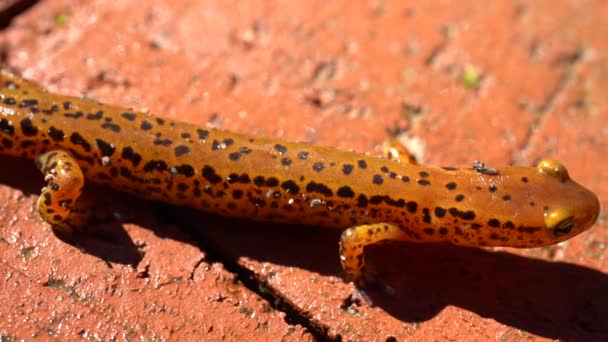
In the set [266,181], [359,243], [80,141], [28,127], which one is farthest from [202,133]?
[359,243]

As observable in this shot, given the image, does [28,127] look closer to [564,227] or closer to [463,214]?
[463,214]

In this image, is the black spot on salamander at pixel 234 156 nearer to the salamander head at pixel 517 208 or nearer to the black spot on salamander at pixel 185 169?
the black spot on salamander at pixel 185 169

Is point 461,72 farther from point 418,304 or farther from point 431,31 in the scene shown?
point 418,304

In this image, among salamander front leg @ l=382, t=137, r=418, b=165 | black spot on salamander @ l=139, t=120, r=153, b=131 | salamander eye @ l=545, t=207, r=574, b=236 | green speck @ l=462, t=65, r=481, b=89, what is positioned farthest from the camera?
green speck @ l=462, t=65, r=481, b=89

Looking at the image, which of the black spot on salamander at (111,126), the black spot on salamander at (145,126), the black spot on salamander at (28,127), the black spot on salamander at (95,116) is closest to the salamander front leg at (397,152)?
the black spot on salamander at (145,126)

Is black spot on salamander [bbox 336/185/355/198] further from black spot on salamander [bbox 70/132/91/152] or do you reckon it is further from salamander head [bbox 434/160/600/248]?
black spot on salamander [bbox 70/132/91/152]

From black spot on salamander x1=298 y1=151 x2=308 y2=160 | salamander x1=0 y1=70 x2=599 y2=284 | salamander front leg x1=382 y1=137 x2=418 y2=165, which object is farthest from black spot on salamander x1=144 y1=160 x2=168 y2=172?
salamander front leg x1=382 y1=137 x2=418 y2=165
